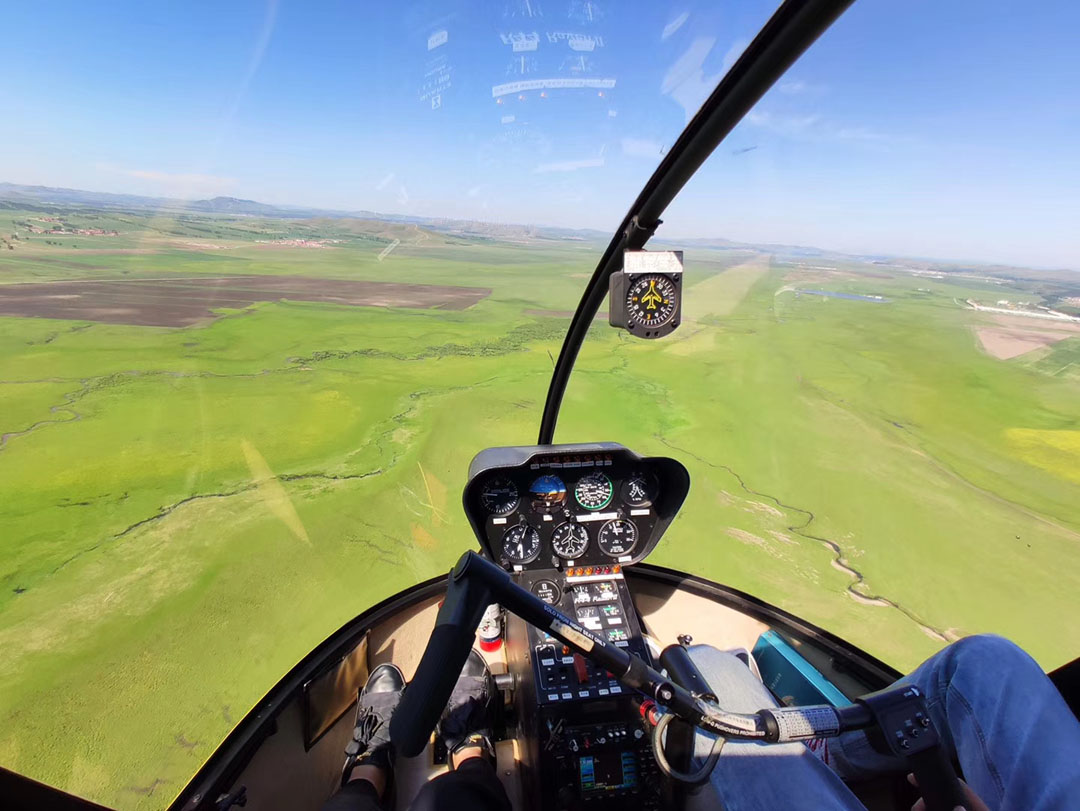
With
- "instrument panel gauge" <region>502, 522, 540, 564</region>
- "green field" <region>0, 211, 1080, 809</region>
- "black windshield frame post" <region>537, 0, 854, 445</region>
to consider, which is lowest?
"green field" <region>0, 211, 1080, 809</region>

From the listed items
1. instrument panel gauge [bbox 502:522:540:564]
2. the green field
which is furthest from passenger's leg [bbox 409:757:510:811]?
the green field

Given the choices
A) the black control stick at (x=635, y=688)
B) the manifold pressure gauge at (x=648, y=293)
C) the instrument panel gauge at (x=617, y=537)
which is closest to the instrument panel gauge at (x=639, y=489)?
the instrument panel gauge at (x=617, y=537)

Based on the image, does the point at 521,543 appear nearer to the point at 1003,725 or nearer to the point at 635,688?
the point at 635,688

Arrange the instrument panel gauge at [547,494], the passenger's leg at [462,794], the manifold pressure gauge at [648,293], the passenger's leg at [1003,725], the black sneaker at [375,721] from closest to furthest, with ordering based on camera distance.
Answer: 1. the passenger's leg at [1003,725]
2. the passenger's leg at [462,794]
3. the manifold pressure gauge at [648,293]
4. the black sneaker at [375,721]
5. the instrument panel gauge at [547,494]

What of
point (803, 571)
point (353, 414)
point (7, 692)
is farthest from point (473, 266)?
point (7, 692)

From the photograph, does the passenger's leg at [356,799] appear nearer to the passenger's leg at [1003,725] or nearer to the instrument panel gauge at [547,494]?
the instrument panel gauge at [547,494]

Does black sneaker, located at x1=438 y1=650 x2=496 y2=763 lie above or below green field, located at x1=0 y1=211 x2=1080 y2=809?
above

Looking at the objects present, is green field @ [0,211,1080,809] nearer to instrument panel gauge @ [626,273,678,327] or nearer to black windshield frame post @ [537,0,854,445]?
instrument panel gauge @ [626,273,678,327]
